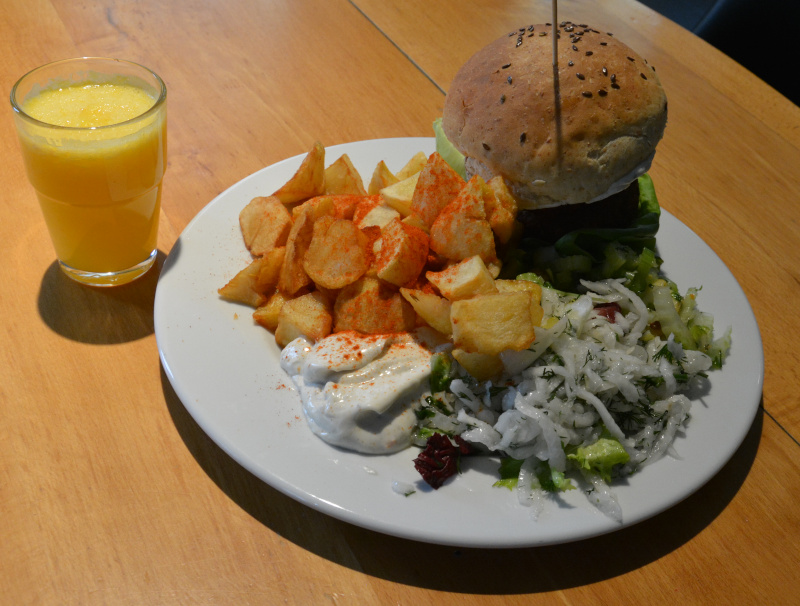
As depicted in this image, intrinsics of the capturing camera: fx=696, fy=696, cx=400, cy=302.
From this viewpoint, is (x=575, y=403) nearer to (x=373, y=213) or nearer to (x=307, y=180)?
(x=373, y=213)

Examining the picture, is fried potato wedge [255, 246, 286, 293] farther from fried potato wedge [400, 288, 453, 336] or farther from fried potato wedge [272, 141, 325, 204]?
fried potato wedge [400, 288, 453, 336]

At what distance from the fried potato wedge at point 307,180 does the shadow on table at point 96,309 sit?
48 cm

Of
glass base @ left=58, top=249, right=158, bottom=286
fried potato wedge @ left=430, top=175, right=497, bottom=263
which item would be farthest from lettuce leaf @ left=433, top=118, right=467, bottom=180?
glass base @ left=58, top=249, right=158, bottom=286

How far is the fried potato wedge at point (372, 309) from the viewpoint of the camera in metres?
1.84

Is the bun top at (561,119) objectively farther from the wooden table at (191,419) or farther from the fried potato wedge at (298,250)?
the wooden table at (191,419)

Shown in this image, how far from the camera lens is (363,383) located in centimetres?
170

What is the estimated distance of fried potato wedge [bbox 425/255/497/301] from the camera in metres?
1.76

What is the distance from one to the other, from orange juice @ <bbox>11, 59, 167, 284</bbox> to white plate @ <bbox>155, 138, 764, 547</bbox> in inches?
6.8

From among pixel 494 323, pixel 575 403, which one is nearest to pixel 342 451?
pixel 494 323

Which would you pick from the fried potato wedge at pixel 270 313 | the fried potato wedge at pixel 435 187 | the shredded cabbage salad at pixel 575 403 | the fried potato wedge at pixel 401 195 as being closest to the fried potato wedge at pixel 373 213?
the fried potato wedge at pixel 401 195

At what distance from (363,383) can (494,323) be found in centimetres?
35

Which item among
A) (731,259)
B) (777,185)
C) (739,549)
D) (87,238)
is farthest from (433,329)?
(777,185)

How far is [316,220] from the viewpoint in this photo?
1.97 meters

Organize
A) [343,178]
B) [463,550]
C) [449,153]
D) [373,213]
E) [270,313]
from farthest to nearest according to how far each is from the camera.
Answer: [449,153]
[343,178]
[373,213]
[270,313]
[463,550]
